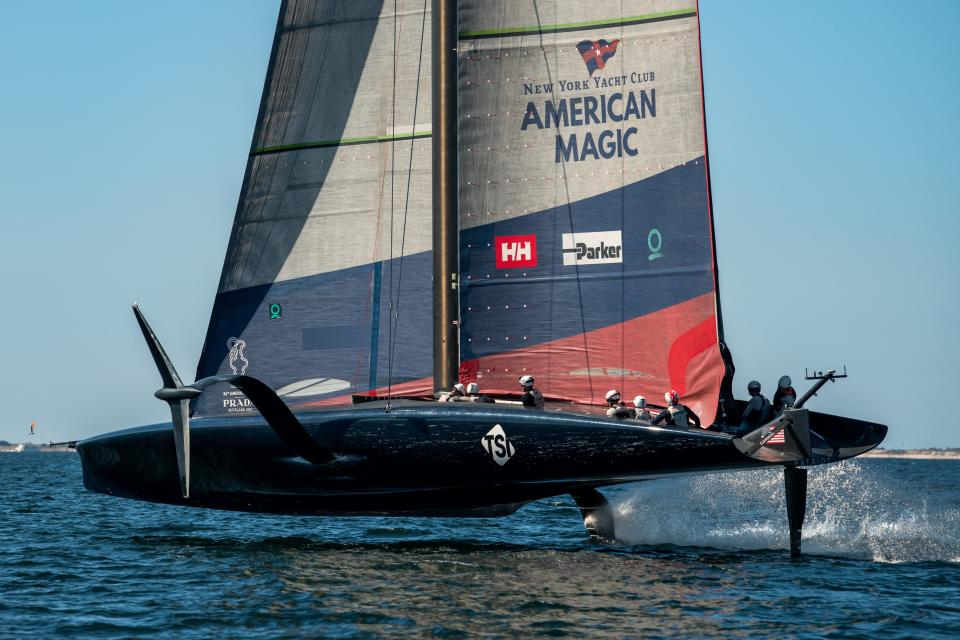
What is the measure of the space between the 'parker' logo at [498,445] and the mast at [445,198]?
1.62 meters

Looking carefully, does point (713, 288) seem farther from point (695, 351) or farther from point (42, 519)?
point (42, 519)

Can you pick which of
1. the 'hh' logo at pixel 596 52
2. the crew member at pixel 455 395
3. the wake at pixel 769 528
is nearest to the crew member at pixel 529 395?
the crew member at pixel 455 395

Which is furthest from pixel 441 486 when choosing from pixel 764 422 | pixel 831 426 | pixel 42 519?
pixel 42 519

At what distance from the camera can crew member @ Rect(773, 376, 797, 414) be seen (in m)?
13.0

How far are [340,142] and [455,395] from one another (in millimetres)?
3572

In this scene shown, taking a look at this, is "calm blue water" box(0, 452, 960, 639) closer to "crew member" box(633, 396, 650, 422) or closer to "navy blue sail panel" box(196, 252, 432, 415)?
"crew member" box(633, 396, 650, 422)

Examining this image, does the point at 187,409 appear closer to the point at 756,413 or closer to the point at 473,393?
the point at 473,393

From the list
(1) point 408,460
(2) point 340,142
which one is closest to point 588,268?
(1) point 408,460

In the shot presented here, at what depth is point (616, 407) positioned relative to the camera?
12.3 m

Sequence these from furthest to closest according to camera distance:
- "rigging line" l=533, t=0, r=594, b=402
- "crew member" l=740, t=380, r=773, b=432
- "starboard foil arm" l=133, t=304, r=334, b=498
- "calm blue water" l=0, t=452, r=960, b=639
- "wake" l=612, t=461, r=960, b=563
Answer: "wake" l=612, t=461, r=960, b=563 < "rigging line" l=533, t=0, r=594, b=402 < "crew member" l=740, t=380, r=773, b=432 < "starboard foil arm" l=133, t=304, r=334, b=498 < "calm blue water" l=0, t=452, r=960, b=639

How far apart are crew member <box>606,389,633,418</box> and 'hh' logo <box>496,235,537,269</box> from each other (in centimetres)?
185

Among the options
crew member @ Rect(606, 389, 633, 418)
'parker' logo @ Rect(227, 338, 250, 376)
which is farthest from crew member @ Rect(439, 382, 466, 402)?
'parker' logo @ Rect(227, 338, 250, 376)

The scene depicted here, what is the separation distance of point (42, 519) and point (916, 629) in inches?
591

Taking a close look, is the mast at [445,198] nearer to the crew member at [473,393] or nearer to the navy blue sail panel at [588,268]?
the navy blue sail panel at [588,268]
